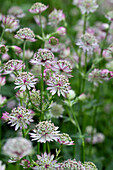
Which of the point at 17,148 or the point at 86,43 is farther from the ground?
the point at 86,43

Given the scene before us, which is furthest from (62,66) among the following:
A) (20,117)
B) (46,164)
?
(46,164)

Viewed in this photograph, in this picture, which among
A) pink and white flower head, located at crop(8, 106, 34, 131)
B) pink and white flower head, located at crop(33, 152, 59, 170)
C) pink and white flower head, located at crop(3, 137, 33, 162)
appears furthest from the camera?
pink and white flower head, located at crop(8, 106, 34, 131)

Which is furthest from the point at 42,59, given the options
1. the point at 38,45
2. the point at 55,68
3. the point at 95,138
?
the point at 38,45

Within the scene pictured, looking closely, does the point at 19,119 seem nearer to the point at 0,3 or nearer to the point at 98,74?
the point at 98,74

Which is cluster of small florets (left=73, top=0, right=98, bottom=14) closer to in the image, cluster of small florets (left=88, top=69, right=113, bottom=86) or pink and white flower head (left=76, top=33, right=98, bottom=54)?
pink and white flower head (left=76, top=33, right=98, bottom=54)

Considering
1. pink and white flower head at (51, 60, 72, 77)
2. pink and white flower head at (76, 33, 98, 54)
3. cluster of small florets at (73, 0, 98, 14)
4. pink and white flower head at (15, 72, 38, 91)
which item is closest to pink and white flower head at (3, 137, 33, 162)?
pink and white flower head at (15, 72, 38, 91)

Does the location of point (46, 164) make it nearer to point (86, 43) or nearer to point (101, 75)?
point (101, 75)

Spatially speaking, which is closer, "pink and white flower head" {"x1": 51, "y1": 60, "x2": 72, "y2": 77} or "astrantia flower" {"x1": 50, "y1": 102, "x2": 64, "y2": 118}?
"pink and white flower head" {"x1": 51, "y1": 60, "x2": 72, "y2": 77}

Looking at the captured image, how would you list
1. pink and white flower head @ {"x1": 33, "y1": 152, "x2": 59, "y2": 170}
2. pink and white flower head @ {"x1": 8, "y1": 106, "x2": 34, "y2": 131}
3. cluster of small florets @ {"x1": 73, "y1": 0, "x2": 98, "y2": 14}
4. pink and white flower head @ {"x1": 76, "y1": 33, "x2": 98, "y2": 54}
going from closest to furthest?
1. pink and white flower head @ {"x1": 33, "y1": 152, "x2": 59, "y2": 170}
2. pink and white flower head @ {"x1": 8, "y1": 106, "x2": 34, "y2": 131}
3. pink and white flower head @ {"x1": 76, "y1": 33, "x2": 98, "y2": 54}
4. cluster of small florets @ {"x1": 73, "y1": 0, "x2": 98, "y2": 14}

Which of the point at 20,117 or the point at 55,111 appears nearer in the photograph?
the point at 20,117

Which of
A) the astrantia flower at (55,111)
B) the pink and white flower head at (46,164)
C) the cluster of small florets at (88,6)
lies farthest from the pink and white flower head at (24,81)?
the cluster of small florets at (88,6)

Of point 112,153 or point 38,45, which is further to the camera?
point 38,45
